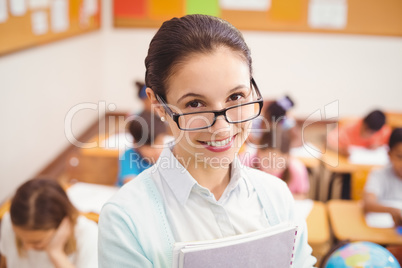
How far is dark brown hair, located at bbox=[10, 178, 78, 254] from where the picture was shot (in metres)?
1.80

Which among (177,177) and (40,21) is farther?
(40,21)

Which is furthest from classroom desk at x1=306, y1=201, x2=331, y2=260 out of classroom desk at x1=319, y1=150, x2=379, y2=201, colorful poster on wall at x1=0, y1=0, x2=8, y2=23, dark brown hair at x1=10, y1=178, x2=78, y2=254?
colorful poster on wall at x1=0, y1=0, x2=8, y2=23

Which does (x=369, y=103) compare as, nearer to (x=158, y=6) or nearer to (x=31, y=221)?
(x=158, y=6)

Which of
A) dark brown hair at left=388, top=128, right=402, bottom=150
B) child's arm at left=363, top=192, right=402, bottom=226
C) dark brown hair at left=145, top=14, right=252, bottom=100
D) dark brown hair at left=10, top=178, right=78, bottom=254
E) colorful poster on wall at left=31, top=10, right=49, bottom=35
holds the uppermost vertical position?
colorful poster on wall at left=31, top=10, right=49, bottom=35

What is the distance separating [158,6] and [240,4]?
0.98 m

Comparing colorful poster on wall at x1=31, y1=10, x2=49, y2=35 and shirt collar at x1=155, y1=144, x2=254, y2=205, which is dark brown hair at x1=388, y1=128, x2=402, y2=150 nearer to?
shirt collar at x1=155, y1=144, x2=254, y2=205

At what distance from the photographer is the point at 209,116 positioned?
2.76 feet

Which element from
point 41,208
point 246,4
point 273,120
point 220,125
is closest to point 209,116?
point 220,125

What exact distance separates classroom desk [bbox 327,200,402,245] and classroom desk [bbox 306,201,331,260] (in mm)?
60

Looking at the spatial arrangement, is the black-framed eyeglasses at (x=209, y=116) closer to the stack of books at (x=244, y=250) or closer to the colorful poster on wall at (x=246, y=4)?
the stack of books at (x=244, y=250)

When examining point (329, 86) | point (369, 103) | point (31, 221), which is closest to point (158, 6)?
point (329, 86)

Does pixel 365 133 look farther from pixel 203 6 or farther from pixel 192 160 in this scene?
pixel 192 160

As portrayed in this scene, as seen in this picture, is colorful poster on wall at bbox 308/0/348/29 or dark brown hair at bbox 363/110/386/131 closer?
dark brown hair at bbox 363/110/386/131

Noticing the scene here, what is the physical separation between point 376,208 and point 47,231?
5.79 feet
